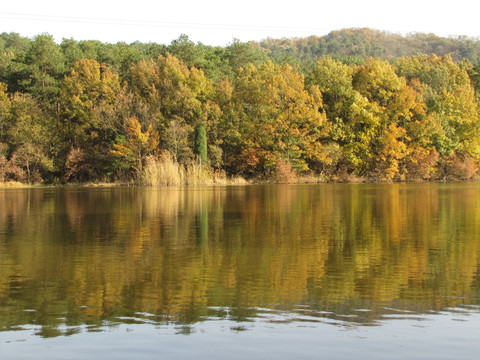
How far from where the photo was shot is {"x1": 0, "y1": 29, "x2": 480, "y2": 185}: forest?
188 feet

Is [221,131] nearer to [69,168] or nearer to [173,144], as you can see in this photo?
[173,144]

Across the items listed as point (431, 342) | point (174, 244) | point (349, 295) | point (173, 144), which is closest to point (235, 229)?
point (174, 244)

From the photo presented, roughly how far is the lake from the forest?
40.3 m

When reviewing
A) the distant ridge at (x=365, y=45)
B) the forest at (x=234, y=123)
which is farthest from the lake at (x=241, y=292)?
the distant ridge at (x=365, y=45)

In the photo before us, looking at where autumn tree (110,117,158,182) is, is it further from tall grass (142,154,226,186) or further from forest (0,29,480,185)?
tall grass (142,154,226,186)

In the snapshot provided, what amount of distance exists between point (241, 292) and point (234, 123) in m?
52.2

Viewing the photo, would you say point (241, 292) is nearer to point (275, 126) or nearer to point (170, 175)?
point (170, 175)

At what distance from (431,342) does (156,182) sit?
140 feet

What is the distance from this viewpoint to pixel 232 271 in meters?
9.51

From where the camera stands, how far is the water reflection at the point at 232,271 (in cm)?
700

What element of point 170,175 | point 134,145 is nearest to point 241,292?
point 170,175

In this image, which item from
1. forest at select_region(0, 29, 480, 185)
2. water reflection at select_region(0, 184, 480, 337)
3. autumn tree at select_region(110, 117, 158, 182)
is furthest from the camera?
forest at select_region(0, 29, 480, 185)

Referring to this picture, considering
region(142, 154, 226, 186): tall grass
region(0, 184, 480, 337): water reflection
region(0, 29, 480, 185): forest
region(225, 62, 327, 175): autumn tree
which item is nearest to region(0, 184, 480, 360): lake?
region(0, 184, 480, 337): water reflection

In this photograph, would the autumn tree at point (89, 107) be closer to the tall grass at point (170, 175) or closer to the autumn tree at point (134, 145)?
the autumn tree at point (134, 145)
